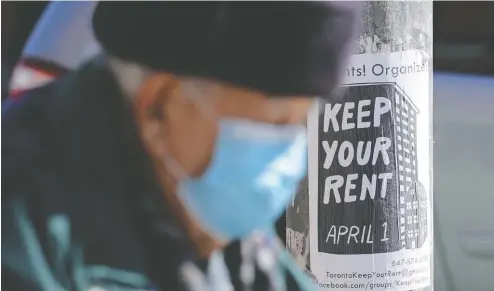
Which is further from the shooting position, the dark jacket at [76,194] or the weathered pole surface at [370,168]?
the weathered pole surface at [370,168]

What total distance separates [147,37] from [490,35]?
109cm

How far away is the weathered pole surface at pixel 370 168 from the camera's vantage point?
1.42 metres

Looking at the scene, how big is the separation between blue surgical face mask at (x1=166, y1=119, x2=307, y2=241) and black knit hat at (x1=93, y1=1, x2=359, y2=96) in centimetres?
8

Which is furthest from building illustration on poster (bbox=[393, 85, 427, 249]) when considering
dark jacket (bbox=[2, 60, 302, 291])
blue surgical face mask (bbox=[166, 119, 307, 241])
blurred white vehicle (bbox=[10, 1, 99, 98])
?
blurred white vehicle (bbox=[10, 1, 99, 98])

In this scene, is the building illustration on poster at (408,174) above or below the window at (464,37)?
below

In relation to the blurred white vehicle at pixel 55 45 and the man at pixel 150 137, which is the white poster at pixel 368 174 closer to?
the man at pixel 150 137

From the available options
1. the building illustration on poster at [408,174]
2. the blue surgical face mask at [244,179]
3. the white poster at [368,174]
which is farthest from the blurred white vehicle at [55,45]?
the building illustration on poster at [408,174]

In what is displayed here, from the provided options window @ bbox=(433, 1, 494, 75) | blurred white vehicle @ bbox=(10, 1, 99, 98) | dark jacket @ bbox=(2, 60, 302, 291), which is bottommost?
dark jacket @ bbox=(2, 60, 302, 291)

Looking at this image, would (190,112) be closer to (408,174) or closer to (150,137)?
(150,137)

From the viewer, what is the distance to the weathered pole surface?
1.42 meters

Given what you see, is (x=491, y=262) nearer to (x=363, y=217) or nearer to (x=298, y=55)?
(x=363, y=217)

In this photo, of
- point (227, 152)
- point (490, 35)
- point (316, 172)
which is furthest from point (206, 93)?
point (490, 35)

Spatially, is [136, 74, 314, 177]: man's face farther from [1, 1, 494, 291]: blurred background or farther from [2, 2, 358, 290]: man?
[1, 1, 494, 291]: blurred background

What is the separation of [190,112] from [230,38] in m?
0.14
